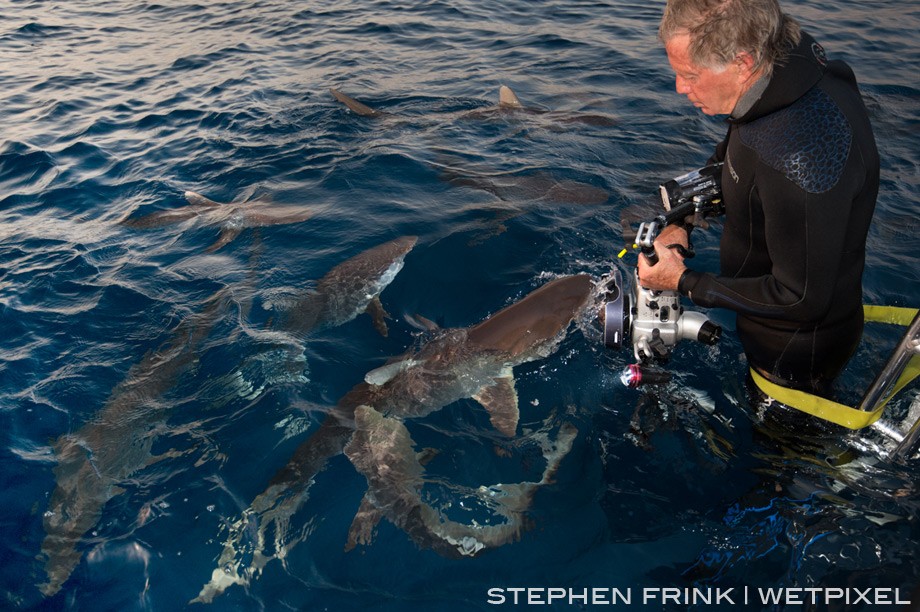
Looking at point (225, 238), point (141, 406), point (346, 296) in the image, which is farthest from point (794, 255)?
point (225, 238)

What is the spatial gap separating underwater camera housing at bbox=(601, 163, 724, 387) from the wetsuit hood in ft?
2.52

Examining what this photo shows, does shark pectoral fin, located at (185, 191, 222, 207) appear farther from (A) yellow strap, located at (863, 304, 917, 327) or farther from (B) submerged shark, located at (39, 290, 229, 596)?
(A) yellow strap, located at (863, 304, 917, 327)

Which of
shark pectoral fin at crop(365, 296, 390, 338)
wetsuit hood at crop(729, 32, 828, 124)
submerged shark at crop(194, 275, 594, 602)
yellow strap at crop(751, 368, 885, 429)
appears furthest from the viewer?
shark pectoral fin at crop(365, 296, 390, 338)

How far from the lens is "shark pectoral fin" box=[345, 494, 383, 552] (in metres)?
4.37

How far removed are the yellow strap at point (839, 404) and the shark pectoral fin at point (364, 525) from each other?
8.73 feet

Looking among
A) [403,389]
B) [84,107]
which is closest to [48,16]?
[84,107]

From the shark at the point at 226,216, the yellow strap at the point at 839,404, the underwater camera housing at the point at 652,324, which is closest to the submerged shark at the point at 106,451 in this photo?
the shark at the point at 226,216

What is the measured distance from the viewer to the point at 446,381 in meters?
5.42

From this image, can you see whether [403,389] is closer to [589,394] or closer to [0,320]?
[589,394]

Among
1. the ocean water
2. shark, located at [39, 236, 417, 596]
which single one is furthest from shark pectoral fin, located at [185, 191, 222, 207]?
shark, located at [39, 236, 417, 596]

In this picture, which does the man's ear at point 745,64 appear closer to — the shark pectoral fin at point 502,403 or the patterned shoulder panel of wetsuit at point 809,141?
the patterned shoulder panel of wetsuit at point 809,141

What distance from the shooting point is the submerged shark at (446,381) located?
16.0ft

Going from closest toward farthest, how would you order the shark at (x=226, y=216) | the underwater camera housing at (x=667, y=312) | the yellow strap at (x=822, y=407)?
the yellow strap at (x=822, y=407) → the underwater camera housing at (x=667, y=312) → the shark at (x=226, y=216)

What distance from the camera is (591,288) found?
5578 mm
